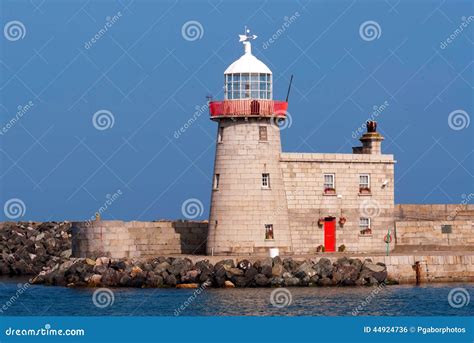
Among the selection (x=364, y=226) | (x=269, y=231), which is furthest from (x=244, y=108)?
(x=364, y=226)

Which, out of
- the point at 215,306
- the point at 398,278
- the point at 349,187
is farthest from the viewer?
the point at 349,187

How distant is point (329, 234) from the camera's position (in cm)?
4612

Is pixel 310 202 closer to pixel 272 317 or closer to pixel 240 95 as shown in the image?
pixel 240 95

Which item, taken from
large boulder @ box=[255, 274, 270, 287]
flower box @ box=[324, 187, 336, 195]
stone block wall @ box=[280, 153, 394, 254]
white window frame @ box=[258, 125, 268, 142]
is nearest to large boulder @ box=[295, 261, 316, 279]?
large boulder @ box=[255, 274, 270, 287]

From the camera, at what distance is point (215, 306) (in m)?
37.0

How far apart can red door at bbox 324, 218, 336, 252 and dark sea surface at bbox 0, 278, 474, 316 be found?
4.27 metres

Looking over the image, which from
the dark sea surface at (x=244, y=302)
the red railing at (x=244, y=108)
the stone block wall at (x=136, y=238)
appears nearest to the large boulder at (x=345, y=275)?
the dark sea surface at (x=244, y=302)

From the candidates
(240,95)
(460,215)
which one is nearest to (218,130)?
(240,95)

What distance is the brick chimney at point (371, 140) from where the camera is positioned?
47.9 meters

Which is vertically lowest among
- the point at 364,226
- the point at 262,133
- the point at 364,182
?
the point at 364,226

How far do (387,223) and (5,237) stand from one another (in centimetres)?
1696

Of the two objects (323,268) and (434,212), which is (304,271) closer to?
(323,268)

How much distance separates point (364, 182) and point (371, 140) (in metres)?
1.94

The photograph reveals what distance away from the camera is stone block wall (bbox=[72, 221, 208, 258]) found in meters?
44.2
